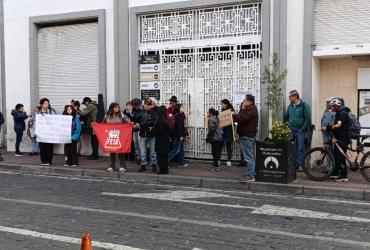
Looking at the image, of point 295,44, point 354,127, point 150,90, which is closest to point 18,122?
point 150,90

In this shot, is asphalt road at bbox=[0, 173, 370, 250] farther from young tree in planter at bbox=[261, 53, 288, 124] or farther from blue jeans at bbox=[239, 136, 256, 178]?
young tree in planter at bbox=[261, 53, 288, 124]

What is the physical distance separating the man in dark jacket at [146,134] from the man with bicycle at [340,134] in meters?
3.93

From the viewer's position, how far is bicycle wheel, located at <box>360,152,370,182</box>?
391 inches

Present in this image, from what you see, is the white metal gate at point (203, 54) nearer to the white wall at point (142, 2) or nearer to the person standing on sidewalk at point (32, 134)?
the white wall at point (142, 2)

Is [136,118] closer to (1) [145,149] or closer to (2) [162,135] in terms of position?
(1) [145,149]

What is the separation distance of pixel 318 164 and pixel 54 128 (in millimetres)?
6688

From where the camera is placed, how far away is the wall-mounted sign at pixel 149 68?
45.8ft

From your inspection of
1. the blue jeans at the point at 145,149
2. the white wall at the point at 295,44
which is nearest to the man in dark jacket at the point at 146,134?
the blue jeans at the point at 145,149

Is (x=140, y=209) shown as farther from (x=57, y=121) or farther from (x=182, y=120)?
(x=57, y=121)

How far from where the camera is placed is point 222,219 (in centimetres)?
726

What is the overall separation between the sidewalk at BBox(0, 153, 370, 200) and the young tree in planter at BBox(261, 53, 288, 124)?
1.64 m

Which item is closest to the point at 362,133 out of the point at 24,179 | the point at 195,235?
the point at 195,235

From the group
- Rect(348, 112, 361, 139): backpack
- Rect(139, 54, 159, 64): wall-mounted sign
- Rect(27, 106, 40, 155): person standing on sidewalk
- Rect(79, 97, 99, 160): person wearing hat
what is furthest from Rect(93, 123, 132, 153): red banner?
Rect(348, 112, 361, 139): backpack

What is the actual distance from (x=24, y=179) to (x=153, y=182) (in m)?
2.97
